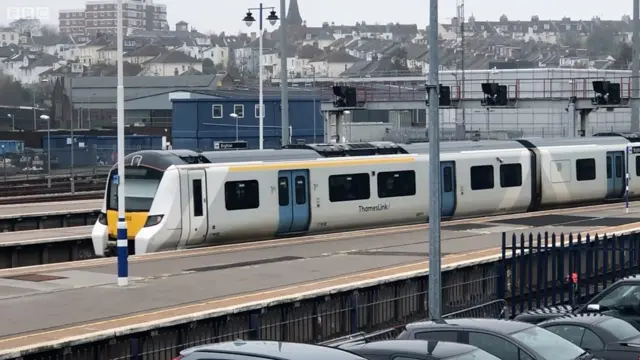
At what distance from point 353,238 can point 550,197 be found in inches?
421

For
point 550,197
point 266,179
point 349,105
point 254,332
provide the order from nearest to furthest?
point 254,332, point 266,179, point 550,197, point 349,105

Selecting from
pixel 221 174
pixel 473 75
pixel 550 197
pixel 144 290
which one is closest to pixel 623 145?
pixel 550 197

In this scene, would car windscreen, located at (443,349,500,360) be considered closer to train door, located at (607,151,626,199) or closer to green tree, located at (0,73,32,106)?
train door, located at (607,151,626,199)

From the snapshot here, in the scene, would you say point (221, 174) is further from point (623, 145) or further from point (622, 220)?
point (623, 145)

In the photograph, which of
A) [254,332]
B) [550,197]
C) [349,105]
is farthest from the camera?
[349,105]

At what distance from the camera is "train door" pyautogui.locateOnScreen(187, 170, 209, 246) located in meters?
25.0

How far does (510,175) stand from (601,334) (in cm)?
2118

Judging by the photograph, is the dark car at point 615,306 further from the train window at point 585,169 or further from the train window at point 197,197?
the train window at point 585,169

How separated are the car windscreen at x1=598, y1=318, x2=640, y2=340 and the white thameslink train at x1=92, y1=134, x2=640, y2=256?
12474 mm

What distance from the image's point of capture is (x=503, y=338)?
11.9 meters

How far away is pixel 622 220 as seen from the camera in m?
31.0

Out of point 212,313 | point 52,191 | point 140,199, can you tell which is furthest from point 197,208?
point 52,191

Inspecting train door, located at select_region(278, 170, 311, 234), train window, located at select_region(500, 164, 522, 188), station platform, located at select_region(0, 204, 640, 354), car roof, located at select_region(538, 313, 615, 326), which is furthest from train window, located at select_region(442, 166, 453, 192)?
car roof, located at select_region(538, 313, 615, 326)

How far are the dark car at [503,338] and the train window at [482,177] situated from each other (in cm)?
2063
